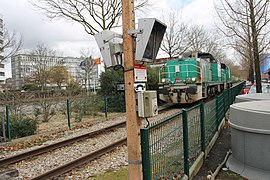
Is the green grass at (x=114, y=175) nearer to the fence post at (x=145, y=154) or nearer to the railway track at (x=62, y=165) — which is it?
the railway track at (x=62, y=165)

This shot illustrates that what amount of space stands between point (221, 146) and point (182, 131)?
287 centimetres

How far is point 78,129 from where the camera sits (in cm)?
1025

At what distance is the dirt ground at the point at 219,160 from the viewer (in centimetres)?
424

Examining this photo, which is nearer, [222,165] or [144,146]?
[144,146]

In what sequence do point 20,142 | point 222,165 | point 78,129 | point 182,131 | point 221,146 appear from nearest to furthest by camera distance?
point 182,131
point 222,165
point 221,146
point 20,142
point 78,129

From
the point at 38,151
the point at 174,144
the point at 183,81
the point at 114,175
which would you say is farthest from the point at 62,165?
the point at 183,81

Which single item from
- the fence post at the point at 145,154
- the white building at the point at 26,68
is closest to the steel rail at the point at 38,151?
the fence post at the point at 145,154

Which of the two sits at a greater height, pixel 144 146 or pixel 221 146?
pixel 144 146

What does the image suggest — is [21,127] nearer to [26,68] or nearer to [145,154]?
[145,154]

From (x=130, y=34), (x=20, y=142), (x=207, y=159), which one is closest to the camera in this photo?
(x=130, y=34)

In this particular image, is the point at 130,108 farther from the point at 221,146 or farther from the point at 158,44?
the point at 221,146

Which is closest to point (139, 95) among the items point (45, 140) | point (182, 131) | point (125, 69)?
point (125, 69)

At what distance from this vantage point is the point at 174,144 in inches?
145

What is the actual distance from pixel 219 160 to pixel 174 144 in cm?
211
